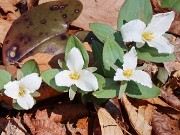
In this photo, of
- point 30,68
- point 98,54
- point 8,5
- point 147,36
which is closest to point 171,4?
point 147,36

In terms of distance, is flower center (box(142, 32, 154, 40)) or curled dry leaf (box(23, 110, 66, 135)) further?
curled dry leaf (box(23, 110, 66, 135))

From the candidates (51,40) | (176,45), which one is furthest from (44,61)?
(176,45)

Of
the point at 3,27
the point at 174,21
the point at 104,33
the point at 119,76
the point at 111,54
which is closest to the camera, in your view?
the point at 119,76

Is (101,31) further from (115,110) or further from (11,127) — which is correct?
(11,127)

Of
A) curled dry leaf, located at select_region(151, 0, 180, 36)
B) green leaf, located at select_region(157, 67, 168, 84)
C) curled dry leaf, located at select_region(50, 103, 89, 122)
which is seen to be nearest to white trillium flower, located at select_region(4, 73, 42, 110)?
curled dry leaf, located at select_region(50, 103, 89, 122)

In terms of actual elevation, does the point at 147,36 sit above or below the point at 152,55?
above

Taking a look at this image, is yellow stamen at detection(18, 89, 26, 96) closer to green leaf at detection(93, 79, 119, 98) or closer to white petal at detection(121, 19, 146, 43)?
green leaf at detection(93, 79, 119, 98)

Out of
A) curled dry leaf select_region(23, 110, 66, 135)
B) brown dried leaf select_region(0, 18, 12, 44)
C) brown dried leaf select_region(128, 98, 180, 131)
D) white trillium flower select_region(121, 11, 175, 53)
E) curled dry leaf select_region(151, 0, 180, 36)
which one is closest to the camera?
white trillium flower select_region(121, 11, 175, 53)
